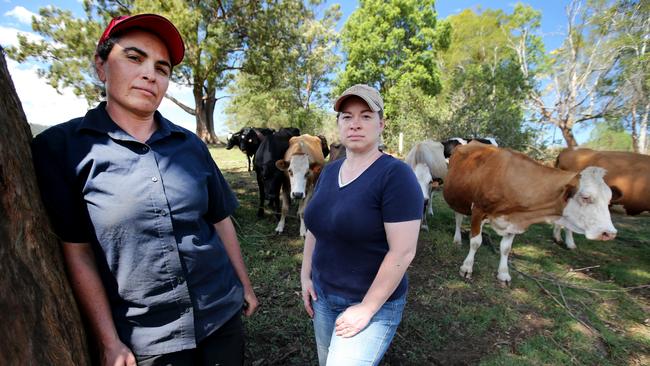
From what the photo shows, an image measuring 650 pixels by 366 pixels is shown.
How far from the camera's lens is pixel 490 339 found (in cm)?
343

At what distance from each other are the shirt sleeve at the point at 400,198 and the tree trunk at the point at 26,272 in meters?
1.36

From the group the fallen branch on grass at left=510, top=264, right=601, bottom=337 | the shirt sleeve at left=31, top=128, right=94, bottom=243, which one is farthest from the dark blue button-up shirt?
the fallen branch on grass at left=510, top=264, right=601, bottom=337

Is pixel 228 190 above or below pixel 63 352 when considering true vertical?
above

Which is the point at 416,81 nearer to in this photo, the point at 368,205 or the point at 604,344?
the point at 604,344

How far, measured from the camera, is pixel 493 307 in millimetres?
4020

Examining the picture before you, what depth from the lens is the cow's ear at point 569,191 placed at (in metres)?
4.38

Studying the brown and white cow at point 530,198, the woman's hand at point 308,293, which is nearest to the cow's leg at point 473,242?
the brown and white cow at point 530,198

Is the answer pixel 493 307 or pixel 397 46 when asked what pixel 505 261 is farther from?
pixel 397 46

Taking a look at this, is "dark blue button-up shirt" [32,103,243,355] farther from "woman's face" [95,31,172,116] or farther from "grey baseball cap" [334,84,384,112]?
"grey baseball cap" [334,84,384,112]

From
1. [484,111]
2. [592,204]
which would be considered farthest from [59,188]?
[484,111]

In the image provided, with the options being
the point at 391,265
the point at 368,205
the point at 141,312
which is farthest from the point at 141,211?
the point at 391,265

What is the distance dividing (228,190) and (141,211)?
0.58 meters

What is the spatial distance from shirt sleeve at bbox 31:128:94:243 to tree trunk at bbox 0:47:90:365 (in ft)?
0.10

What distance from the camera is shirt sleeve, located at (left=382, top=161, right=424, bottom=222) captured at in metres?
1.48
